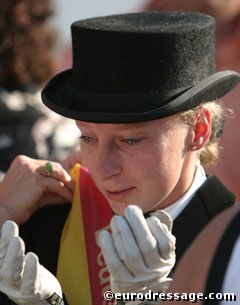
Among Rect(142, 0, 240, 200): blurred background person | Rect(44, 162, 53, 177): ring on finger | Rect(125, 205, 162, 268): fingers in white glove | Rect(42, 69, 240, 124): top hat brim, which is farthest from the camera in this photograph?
Rect(142, 0, 240, 200): blurred background person

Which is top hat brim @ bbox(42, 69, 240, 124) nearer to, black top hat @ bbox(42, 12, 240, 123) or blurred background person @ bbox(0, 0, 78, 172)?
black top hat @ bbox(42, 12, 240, 123)

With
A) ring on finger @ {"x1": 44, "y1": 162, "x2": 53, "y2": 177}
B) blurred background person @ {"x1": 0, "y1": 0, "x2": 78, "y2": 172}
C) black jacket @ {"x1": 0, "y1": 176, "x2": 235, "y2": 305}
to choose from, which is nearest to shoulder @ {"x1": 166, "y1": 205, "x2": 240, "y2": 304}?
black jacket @ {"x1": 0, "y1": 176, "x2": 235, "y2": 305}

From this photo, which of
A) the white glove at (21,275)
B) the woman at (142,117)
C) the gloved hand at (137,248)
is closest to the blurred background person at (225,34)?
the woman at (142,117)

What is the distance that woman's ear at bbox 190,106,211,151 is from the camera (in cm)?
304

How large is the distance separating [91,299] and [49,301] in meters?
0.32

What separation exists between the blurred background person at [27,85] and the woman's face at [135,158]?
1682mm

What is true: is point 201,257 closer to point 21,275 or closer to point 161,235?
point 161,235

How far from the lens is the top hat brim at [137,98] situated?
286 cm

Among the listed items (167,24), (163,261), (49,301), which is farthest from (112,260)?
(167,24)

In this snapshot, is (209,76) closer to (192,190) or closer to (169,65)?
(169,65)

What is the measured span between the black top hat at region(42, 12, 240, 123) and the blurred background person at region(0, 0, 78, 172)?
5.37ft

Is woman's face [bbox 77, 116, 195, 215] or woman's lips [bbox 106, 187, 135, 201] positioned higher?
woman's face [bbox 77, 116, 195, 215]

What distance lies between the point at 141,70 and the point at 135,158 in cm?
24

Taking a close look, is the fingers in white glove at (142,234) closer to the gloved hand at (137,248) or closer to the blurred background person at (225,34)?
the gloved hand at (137,248)
